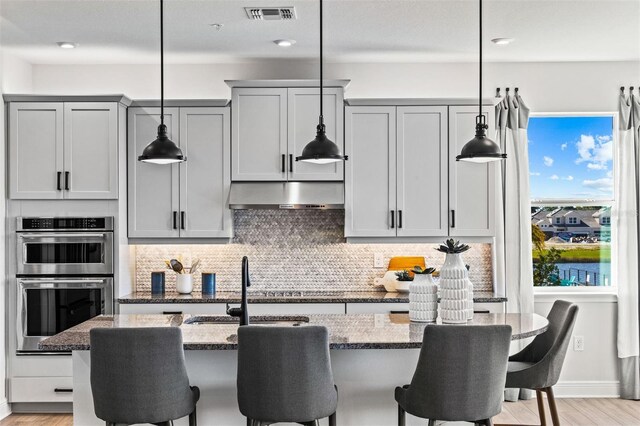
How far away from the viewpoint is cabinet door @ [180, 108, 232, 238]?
16.9 feet

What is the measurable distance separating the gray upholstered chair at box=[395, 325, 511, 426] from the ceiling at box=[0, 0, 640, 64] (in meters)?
2.17

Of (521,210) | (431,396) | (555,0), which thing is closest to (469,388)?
(431,396)

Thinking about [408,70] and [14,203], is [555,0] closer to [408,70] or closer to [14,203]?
[408,70]

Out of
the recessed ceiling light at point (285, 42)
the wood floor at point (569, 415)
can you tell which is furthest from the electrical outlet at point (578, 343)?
the recessed ceiling light at point (285, 42)

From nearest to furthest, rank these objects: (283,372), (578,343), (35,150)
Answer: (283,372) → (35,150) → (578,343)

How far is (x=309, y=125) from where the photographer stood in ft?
16.8

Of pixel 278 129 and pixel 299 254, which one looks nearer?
pixel 278 129

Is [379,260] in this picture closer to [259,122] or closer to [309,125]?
[309,125]

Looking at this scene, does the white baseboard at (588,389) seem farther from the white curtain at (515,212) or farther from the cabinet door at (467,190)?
the cabinet door at (467,190)

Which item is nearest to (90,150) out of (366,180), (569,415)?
(366,180)

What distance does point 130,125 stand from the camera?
5.14m

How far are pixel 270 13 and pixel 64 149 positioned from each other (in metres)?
2.00

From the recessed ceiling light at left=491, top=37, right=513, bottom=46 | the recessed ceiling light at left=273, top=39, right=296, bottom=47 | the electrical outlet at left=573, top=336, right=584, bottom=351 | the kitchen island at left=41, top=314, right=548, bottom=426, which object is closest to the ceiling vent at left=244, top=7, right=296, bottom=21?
the recessed ceiling light at left=273, top=39, right=296, bottom=47

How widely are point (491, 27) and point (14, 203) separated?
148 inches
